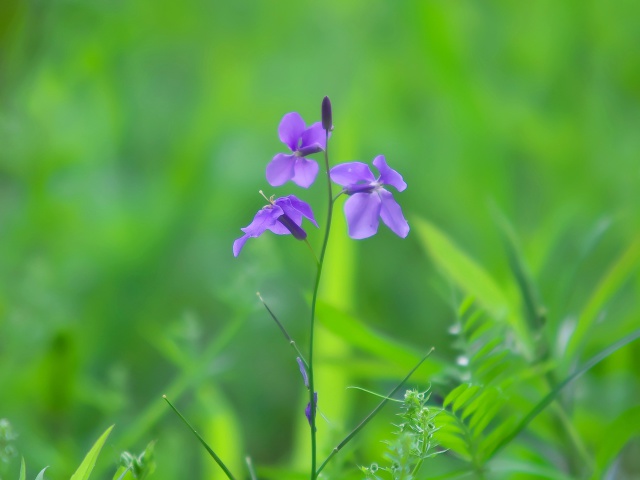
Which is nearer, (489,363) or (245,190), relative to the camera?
(489,363)

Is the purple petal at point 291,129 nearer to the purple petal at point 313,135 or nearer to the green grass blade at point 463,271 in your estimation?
the purple petal at point 313,135

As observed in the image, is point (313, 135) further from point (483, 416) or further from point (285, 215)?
point (483, 416)

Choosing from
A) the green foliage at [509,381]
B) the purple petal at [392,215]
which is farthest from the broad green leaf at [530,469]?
the purple petal at [392,215]

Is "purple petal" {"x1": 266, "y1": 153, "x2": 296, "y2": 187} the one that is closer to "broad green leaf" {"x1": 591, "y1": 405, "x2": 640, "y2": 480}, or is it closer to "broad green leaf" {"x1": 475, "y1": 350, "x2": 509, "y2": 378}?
"broad green leaf" {"x1": 475, "y1": 350, "x2": 509, "y2": 378}

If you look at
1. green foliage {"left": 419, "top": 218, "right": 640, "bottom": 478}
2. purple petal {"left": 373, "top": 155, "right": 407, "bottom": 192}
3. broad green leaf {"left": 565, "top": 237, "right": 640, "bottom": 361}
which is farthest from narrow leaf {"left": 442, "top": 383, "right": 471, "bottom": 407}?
broad green leaf {"left": 565, "top": 237, "right": 640, "bottom": 361}

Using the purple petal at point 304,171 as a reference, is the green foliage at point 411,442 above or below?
below

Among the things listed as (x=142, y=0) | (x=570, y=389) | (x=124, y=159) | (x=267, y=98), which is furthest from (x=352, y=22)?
(x=570, y=389)

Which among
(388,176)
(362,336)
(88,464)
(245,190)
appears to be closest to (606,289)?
(362,336)
